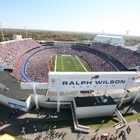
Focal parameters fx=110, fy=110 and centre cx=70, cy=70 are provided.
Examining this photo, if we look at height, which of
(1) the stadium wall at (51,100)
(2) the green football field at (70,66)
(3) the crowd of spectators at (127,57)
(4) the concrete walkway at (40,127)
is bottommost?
(4) the concrete walkway at (40,127)

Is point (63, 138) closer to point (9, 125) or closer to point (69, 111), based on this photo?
point (69, 111)

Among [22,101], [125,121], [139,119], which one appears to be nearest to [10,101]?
[22,101]

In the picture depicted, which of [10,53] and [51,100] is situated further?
[10,53]

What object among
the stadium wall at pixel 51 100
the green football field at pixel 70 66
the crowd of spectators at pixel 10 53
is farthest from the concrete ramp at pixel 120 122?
the crowd of spectators at pixel 10 53

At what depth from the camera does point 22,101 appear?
18.5 metres

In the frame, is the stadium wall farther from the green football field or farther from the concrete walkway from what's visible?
the green football field

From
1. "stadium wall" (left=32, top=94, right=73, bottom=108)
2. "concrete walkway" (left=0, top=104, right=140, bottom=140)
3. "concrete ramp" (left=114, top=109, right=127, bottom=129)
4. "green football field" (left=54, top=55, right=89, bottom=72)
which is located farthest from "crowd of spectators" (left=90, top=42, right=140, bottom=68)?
"stadium wall" (left=32, top=94, right=73, bottom=108)

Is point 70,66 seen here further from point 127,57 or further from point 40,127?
point 40,127

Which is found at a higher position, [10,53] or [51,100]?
[10,53]

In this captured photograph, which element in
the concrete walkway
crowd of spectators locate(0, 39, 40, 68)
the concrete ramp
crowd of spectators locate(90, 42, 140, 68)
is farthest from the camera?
crowd of spectators locate(90, 42, 140, 68)

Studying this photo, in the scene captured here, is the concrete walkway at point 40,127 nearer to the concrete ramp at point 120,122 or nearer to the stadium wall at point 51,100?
the concrete ramp at point 120,122

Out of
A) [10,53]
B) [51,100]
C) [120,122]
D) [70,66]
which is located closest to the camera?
[120,122]

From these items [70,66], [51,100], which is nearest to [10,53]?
[70,66]

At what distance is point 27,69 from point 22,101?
19.2 m
